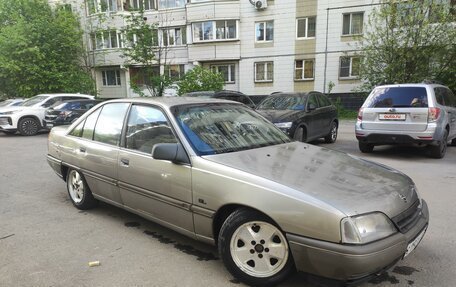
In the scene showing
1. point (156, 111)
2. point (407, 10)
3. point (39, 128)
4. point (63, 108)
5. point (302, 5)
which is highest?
point (302, 5)

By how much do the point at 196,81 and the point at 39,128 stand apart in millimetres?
8530

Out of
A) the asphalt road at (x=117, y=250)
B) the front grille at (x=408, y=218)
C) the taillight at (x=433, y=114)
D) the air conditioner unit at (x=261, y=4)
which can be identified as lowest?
the asphalt road at (x=117, y=250)

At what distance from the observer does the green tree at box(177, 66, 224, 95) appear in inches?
748

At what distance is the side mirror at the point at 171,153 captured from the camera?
3094 millimetres

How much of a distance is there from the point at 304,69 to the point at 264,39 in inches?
Result: 145

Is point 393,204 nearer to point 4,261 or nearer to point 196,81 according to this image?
point 4,261

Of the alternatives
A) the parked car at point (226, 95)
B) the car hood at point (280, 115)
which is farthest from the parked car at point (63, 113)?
the car hood at point (280, 115)

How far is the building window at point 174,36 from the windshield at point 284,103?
63.4 feet

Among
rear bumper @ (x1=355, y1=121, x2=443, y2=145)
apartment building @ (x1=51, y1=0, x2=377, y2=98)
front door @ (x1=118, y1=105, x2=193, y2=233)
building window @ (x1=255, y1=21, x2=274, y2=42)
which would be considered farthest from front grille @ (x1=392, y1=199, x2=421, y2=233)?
building window @ (x1=255, y1=21, x2=274, y2=42)

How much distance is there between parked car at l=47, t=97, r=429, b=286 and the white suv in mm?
11290

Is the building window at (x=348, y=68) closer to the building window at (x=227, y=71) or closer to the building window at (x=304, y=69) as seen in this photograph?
the building window at (x=304, y=69)

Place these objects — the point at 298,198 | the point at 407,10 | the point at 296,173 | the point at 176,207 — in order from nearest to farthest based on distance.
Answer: the point at 298,198 → the point at 296,173 → the point at 176,207 → the point at 407,10

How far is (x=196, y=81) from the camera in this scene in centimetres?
1934

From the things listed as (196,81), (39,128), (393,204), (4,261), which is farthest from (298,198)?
(196,81)
